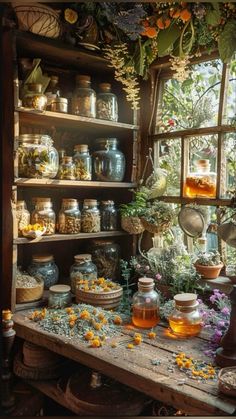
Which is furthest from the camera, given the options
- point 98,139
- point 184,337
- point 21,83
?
point 98,139

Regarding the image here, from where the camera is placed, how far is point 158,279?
2021mm

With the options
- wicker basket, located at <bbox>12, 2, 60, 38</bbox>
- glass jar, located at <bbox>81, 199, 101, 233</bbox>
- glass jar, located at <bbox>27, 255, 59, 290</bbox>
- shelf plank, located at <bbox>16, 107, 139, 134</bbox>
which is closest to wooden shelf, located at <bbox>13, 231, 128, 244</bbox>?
glass jar, located at <bbox>81, 199, 101, 233</bbox>

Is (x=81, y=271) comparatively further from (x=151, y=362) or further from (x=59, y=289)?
(x=151, y=362)

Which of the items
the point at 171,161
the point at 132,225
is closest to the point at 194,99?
the point at 171,161

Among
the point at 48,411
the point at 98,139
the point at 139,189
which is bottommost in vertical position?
the point at 48,411

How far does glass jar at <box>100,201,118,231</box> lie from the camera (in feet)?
7.12

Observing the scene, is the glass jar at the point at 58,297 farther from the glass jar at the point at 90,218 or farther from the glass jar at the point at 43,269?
the glass jar at the point at 90,218

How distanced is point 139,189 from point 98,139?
1.14 ft

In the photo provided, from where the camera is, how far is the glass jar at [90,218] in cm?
206

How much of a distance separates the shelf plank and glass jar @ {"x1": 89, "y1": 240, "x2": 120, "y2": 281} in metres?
0.62

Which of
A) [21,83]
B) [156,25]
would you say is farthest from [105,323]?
[156,25]

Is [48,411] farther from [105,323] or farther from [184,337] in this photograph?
[184,337]

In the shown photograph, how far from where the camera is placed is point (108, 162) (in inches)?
82.4

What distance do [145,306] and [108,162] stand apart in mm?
773
